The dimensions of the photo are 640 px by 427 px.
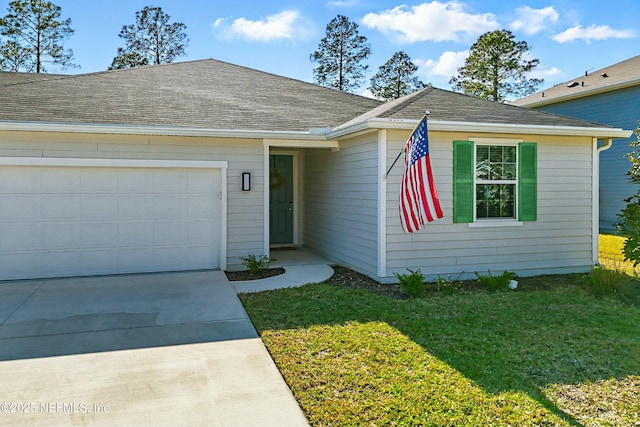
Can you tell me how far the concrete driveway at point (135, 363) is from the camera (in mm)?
3244

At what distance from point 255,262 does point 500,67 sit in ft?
69.3

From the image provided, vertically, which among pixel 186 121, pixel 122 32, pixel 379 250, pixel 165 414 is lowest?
pixel 165 414

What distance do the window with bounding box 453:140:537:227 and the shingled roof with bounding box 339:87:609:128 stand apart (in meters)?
0.45

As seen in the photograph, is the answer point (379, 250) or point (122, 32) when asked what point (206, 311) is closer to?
point (379, 250)

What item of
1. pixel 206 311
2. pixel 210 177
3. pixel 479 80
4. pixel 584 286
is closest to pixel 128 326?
pixel 206 311

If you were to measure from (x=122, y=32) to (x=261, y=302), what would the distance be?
23.6 meters

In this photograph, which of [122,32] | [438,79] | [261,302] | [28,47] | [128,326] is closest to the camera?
[128,326]

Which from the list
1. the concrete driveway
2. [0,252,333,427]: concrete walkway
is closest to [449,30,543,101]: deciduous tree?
[0,252,333,427]: concrete walkway

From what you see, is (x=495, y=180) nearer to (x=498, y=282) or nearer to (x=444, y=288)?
(x=498, y=282)

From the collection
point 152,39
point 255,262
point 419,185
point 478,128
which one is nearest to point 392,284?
point 419,185

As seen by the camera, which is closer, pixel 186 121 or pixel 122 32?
pixel 186 121

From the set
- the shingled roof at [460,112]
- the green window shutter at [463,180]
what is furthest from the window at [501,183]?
the shingled roof at [460,112]

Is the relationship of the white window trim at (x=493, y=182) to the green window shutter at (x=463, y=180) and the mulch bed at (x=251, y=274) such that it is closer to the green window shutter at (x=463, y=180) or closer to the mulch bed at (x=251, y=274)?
the green window shutter at (x=463, y=180)

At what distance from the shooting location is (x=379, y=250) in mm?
7188
